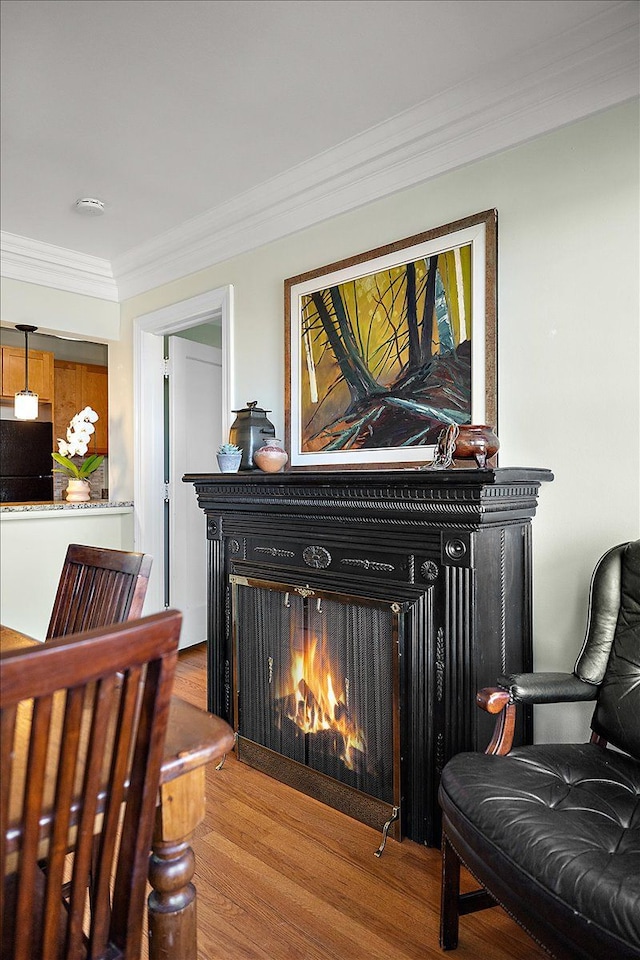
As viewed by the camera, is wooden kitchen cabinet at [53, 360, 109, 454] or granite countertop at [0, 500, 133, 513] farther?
wooden kitchen cabinet at [53, 360, 109, 454]

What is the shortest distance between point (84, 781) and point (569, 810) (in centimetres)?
110

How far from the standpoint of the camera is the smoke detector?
307cm

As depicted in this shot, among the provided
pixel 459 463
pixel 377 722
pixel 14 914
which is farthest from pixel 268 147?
pixel 14 914

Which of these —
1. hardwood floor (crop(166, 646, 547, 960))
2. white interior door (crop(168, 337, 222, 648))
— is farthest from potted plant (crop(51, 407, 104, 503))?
hardwood floor (crop(166, 646, 547, 960))

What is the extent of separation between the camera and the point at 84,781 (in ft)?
2.53

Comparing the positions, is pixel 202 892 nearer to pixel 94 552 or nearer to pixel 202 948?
pixel 202 948

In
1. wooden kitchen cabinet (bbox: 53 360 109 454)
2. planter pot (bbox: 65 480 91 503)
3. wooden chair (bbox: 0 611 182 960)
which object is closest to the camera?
wooden chair (bbox: 0 611 182 960)

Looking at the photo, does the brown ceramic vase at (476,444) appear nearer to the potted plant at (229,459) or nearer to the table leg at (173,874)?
the potted plant at (229,459)

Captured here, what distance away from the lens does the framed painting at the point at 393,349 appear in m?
2.24

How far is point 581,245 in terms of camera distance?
2010mm

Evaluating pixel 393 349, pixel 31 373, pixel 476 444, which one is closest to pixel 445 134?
pixel 393 349

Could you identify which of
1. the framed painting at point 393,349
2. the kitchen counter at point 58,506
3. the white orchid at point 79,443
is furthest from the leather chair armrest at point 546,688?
the white orchid at point 79,443

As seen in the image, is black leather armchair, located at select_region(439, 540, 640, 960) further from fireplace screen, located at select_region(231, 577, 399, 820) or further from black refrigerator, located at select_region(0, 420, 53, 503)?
black refrigerator, located at select_region(0, 420, 53, 503)

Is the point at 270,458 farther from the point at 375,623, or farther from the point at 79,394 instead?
the point at 79,394
